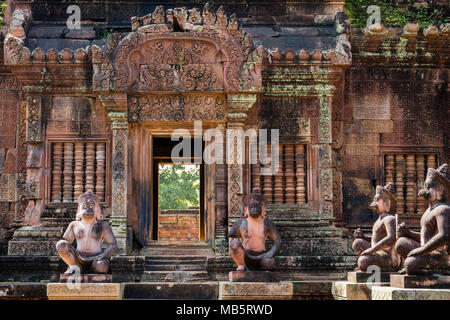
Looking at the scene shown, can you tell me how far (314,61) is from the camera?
13062mm

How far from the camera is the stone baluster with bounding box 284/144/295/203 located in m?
13.2

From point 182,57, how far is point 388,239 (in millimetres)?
4864

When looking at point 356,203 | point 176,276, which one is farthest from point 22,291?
point 356,203

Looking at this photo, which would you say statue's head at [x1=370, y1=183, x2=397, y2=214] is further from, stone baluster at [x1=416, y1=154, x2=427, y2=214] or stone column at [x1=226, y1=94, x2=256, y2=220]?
stone baluster at [x1=416, y1=154, x2=427, y2=214]

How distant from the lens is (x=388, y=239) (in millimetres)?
10211

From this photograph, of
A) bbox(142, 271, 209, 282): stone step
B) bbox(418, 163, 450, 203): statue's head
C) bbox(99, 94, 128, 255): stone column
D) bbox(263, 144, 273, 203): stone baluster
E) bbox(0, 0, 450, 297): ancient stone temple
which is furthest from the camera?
bbox(263, 144, 273, 203): stone baluster

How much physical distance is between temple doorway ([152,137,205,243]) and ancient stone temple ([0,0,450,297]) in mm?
1185

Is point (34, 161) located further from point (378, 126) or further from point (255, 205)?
point (378, 126)

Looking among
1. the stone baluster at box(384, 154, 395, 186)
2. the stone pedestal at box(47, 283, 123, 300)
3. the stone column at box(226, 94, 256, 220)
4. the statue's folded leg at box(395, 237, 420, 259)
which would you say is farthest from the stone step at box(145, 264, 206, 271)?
the statue's folded leg at box(395, 237, 420, 259)

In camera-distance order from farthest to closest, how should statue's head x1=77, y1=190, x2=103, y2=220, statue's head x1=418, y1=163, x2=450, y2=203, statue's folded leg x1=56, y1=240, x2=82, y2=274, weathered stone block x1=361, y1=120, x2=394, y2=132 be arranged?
weathered stone block x1=361, y1=120, x2=394, y2=132 → statue's head x1=77, y1=190, x2=103, y2=220 → statue's folded leg x1=56, y1=240, x2=82, y2=274 → statue's head x1=418, y1=163, x2=450, y2=203

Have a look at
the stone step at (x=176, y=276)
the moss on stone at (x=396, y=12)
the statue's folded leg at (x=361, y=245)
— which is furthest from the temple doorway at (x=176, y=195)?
the moss on stone at (x=396, y=12)

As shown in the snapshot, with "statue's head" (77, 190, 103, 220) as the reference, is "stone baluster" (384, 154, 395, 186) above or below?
above

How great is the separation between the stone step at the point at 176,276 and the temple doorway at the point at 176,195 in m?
1.29

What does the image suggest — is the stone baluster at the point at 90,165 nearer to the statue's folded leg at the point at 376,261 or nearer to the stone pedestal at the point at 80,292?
the stone pedestal at the point at 80,292
